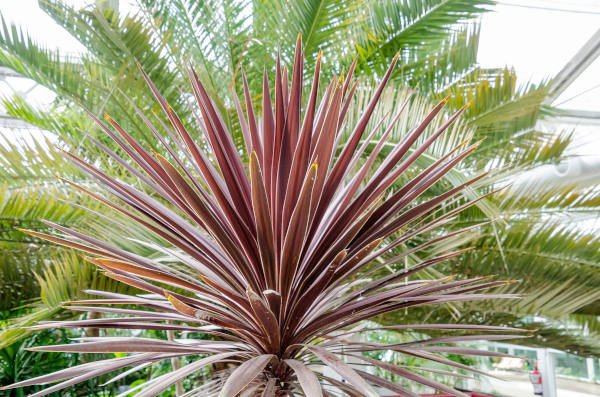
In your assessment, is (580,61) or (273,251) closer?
(273,251)

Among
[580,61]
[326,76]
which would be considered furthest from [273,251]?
[580,61]

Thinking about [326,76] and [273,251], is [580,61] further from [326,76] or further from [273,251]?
[273,251]

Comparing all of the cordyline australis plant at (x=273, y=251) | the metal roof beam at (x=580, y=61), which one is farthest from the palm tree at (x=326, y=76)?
the metal roof beam at (x=580, y=61)

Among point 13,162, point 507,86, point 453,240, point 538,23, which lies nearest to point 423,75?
point 507,86

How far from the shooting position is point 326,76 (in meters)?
2.49

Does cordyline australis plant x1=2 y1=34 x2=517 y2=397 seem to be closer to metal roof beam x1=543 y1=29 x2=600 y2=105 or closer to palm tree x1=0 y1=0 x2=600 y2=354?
palm tree x1=0 y1=0 x2=600 y2=354

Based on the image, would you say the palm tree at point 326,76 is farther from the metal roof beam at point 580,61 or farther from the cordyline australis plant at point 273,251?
the metal roof beam at point 580,61

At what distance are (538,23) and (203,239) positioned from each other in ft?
20.3

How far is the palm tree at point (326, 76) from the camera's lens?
6.72 ft

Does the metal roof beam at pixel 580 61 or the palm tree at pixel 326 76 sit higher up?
the metal roof beam at pixel 580 61

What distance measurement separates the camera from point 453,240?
222 cm

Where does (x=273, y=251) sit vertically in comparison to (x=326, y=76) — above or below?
below

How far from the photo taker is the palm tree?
6.72 feet

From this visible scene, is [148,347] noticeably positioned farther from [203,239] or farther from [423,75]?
[423,75]
